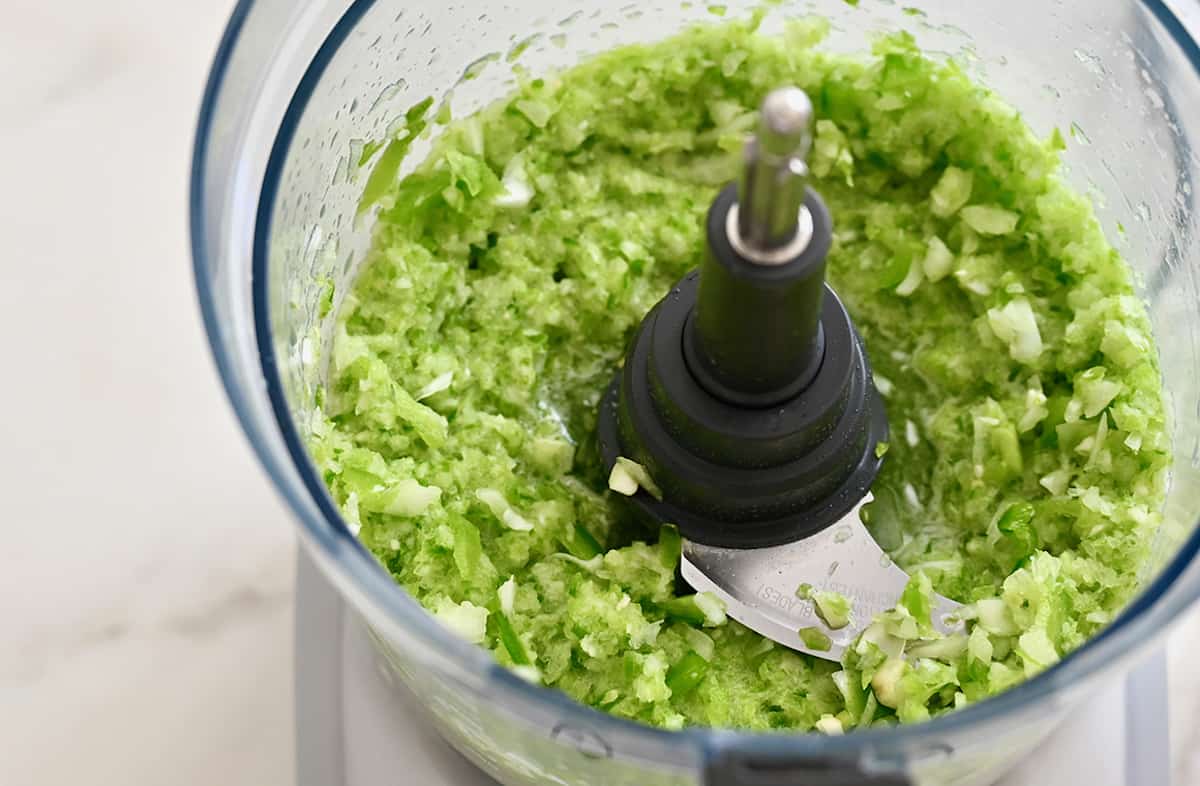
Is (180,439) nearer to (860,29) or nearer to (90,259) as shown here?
(90,259)

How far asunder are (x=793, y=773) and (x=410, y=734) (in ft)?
1.28

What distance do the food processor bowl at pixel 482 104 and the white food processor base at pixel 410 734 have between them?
0.05m

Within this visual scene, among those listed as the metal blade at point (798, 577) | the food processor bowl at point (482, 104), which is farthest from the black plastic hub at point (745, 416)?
the food processor bowl at point (482, 104)

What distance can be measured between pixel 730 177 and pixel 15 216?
63 centimetres

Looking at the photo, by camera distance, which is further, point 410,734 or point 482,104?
point 482,104

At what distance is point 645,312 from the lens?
94 cm

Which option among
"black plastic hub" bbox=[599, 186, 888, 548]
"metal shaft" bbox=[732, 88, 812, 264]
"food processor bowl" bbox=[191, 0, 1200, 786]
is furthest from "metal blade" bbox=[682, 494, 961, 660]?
"metal shaft" bbox=[732, 88, 812, 264]

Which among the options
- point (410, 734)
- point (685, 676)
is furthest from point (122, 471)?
point (685, 676)

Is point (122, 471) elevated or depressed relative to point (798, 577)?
depressed

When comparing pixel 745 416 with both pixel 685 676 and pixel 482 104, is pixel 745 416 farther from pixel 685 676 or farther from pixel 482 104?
pixel 482 104

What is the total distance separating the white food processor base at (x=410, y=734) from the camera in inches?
33.8

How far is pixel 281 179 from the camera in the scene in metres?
0.75

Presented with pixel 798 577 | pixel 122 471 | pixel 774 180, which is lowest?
pixel 122 471

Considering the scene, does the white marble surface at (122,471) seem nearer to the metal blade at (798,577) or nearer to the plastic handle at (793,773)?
the metal blade at (798,577)
